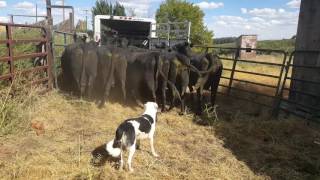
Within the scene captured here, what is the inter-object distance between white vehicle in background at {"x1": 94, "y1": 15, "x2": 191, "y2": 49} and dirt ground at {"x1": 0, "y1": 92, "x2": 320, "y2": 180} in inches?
271

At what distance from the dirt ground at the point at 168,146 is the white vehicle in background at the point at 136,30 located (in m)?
6.89

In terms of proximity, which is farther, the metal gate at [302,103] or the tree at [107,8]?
the tree at [107,8]

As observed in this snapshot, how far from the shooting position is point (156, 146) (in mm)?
6227

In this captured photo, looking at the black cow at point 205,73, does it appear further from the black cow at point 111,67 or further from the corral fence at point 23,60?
the corral fence at point 23,60

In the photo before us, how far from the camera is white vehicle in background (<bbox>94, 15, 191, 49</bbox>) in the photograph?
15.2 meters

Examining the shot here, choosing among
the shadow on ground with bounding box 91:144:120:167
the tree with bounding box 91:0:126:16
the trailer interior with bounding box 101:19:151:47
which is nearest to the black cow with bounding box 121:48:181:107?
the shadow on ground with bounding box 91:144:120:167

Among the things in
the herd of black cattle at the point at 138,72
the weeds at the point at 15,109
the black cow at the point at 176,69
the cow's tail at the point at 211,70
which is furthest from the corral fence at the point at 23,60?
the cow's tail at the point at 211,70

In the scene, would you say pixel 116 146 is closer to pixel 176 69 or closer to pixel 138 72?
pixel 176 69

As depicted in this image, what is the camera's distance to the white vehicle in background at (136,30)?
15250 mm

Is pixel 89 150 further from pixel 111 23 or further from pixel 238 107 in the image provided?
pixel 111 23

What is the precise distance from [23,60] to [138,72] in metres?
2.85

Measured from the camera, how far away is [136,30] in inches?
706

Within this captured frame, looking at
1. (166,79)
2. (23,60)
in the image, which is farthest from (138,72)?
(23,60)

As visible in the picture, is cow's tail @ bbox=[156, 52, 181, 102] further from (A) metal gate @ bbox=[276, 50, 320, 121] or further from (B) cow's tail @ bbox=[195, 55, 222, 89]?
(A) metal gate @ bbox=[276, 50, 320, 121]
